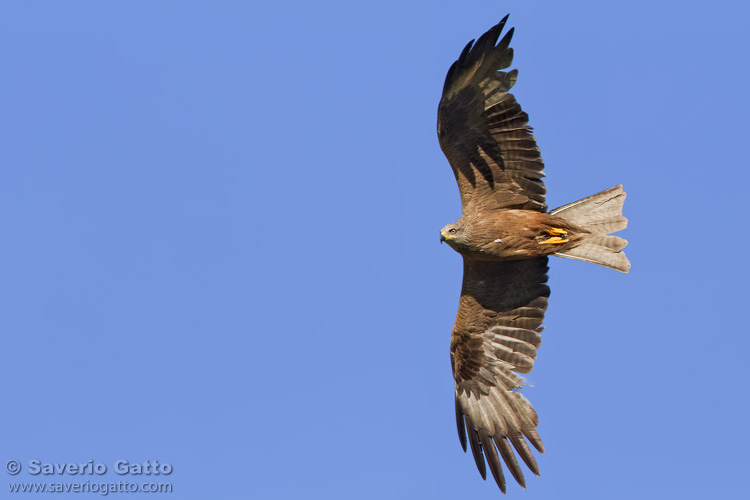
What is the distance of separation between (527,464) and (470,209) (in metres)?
3.32

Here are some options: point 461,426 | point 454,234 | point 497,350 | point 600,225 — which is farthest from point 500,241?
point 461,426

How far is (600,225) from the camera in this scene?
12.9 meters

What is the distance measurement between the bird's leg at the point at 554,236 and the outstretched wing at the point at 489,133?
0.28 m

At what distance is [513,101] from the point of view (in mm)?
12227

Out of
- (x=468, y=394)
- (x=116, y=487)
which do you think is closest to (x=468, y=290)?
(x=468, y=394)

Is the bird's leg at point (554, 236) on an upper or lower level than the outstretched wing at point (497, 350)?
upper

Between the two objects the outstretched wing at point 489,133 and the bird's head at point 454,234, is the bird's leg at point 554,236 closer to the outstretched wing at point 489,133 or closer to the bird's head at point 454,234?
the outstretched wing at point 489,133

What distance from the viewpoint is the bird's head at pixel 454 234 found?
41.9 feet

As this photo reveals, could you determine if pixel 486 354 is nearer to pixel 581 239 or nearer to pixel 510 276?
pixel 510 276

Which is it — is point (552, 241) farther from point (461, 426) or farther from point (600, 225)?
point (461, 426)

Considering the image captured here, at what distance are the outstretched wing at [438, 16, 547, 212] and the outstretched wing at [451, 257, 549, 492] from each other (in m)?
0.98

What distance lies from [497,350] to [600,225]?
216 cm

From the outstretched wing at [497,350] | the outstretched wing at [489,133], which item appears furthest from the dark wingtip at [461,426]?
the outstretched wing at [489,133]

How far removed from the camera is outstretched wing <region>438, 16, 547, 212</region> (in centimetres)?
1220
